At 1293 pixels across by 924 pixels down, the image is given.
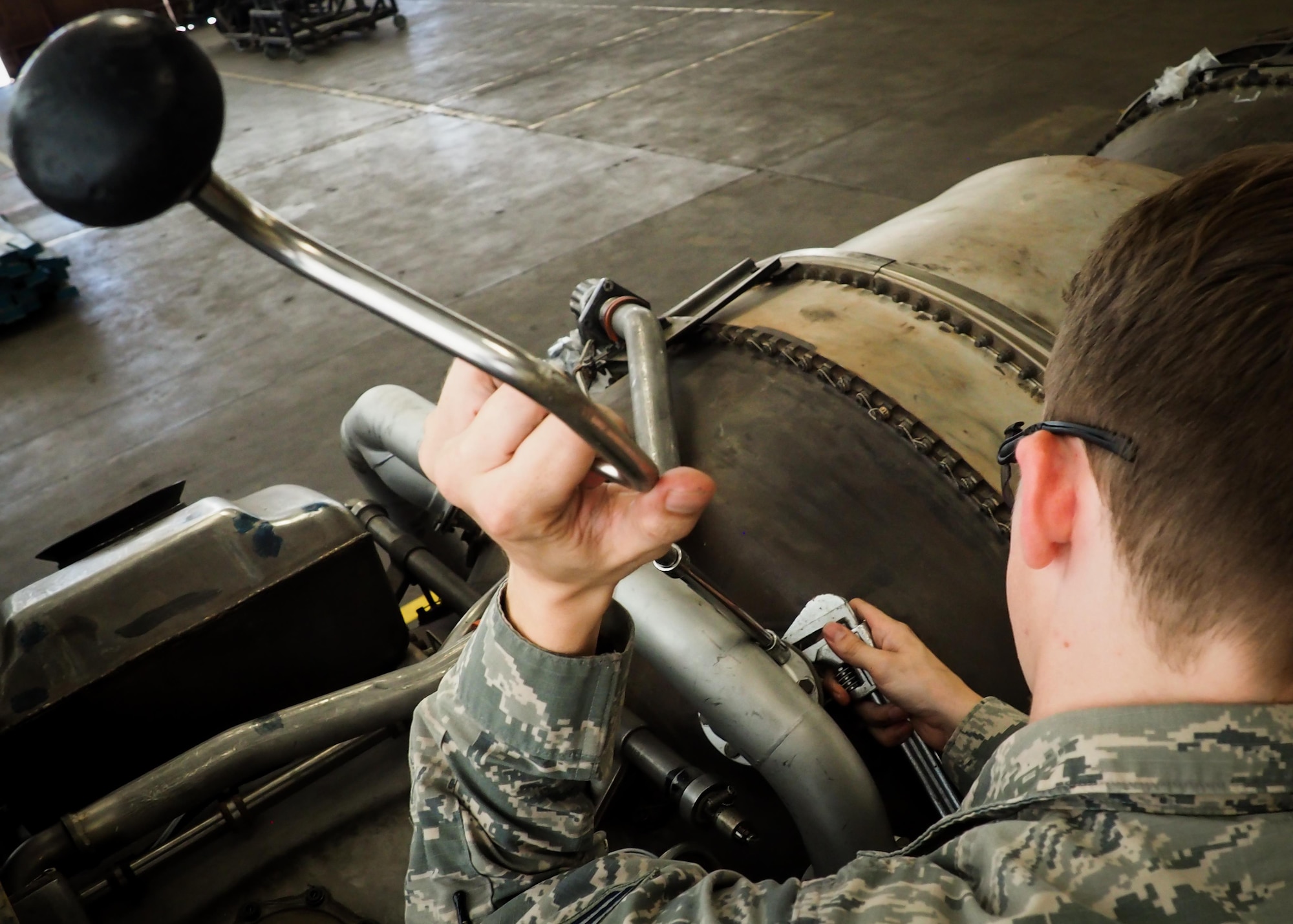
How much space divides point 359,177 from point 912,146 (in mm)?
3136

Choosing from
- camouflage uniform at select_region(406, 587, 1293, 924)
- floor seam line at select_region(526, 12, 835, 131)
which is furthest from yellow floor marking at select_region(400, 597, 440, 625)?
floor seam line at select_region(526, 12, 835, 131)

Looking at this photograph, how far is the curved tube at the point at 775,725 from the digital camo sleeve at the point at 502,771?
241 millimetres

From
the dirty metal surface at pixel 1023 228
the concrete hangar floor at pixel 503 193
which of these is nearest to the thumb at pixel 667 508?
the dirty metal surface at pixel 1023 228

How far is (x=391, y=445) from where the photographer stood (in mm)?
1874

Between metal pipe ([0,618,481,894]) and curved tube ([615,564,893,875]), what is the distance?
0.42 metres

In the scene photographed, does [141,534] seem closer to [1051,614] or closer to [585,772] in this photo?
[585,772]

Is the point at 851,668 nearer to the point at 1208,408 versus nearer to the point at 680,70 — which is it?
the point at 1208,408

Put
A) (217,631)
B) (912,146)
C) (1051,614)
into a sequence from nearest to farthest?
1. (1051,614)
2. (217,631)
3. (912,146)

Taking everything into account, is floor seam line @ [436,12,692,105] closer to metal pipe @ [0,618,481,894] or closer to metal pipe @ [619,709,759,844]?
metal pipe @ [0,618,481,894]

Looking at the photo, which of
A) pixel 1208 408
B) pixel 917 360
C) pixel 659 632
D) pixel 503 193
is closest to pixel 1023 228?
pixel 917 360

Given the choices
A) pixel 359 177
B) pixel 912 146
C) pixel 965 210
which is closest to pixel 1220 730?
pixel 965 210

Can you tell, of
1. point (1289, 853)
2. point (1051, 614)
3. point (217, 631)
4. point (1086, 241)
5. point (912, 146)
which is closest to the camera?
point (1289, 853)

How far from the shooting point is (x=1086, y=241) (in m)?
1.87

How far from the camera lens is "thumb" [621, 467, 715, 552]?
2.39 feet
